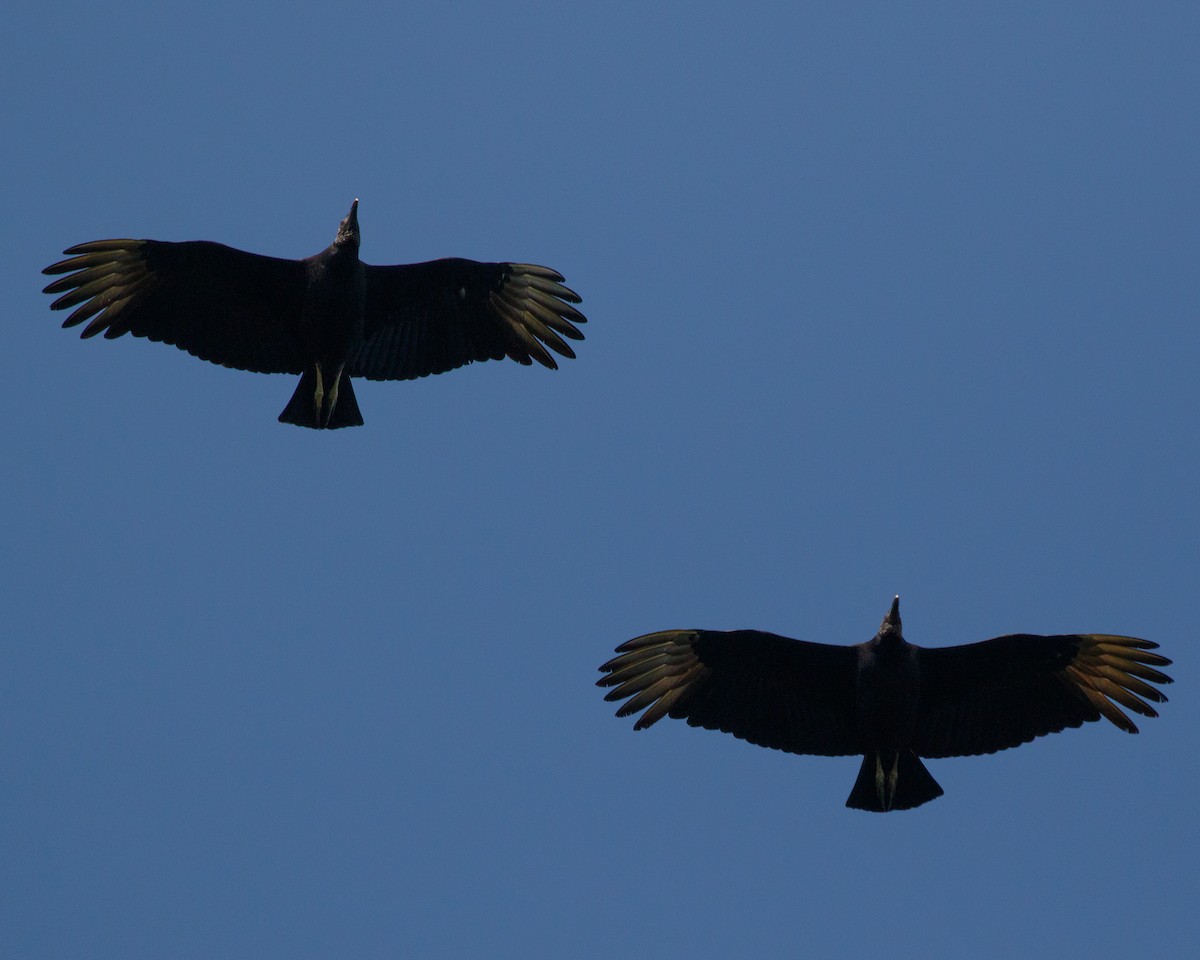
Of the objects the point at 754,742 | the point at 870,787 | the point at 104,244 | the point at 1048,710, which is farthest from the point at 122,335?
the point at 1048,710

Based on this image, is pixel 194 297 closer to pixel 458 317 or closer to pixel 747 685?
pixel 458 317

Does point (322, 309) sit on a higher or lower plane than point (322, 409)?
higher

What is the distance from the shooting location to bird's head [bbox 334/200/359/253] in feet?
30.2

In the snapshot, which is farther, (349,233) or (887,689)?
(349,233)

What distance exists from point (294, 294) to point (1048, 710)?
5261 mm

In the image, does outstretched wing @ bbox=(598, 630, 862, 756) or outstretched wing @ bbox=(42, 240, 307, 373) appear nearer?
outstretched wing @ bbox=(598, 630, 862, 756)

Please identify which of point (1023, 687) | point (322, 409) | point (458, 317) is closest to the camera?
point (1023, 687)

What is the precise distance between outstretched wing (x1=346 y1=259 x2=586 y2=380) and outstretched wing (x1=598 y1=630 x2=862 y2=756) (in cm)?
211

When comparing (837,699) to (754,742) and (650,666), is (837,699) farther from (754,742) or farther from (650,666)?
(650,666)

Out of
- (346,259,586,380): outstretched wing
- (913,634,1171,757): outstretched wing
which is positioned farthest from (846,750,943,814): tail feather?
(346,259,586,380): outstretched wing

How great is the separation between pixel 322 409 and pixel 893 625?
3.71 meters


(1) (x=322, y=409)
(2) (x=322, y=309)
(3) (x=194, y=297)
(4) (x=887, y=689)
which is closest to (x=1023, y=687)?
(4) (x=887, y=689)

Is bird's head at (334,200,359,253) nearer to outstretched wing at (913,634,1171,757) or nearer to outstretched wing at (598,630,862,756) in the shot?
outstretched wing at (598,630,862,756)

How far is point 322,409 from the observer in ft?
29.8
